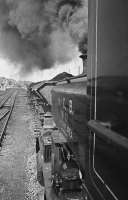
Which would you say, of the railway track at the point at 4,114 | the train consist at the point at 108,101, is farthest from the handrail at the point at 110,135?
the railway track at the point at 4,114

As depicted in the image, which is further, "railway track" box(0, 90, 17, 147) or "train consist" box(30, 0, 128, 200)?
"railway track" box(0, 90, 17, 147)

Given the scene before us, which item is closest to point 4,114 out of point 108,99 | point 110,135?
point 108,99

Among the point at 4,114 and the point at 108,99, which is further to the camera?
the point at 4,114

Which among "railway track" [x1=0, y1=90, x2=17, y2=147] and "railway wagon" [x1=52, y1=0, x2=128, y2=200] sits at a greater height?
"railway wagon" [x1=52, y1=0, x2=128, y2=200]

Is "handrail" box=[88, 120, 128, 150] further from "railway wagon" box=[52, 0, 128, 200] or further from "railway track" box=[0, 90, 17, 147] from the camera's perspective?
"railway track" box=[0, 90, 17, 147]

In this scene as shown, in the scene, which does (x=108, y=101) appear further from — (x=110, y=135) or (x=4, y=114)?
(x=4, y=114)

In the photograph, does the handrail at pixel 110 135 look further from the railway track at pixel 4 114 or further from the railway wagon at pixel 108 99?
the railway track at pixel 4 114

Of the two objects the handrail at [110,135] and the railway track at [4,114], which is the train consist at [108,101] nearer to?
the handrail at [110,135]

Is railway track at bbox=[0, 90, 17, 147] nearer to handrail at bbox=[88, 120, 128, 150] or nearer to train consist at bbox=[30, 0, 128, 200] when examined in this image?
train consist at bbox=[30, 0, 128, 200]

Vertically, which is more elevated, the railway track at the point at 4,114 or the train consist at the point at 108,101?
the train consist at the point at 108,101

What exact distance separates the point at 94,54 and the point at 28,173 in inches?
241

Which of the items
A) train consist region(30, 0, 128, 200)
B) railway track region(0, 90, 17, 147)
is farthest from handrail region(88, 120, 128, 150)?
railway track region(0, 90, 17, 147)

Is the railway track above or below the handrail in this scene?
below

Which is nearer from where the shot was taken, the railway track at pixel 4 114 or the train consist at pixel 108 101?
the train consist at pixel 108 101
